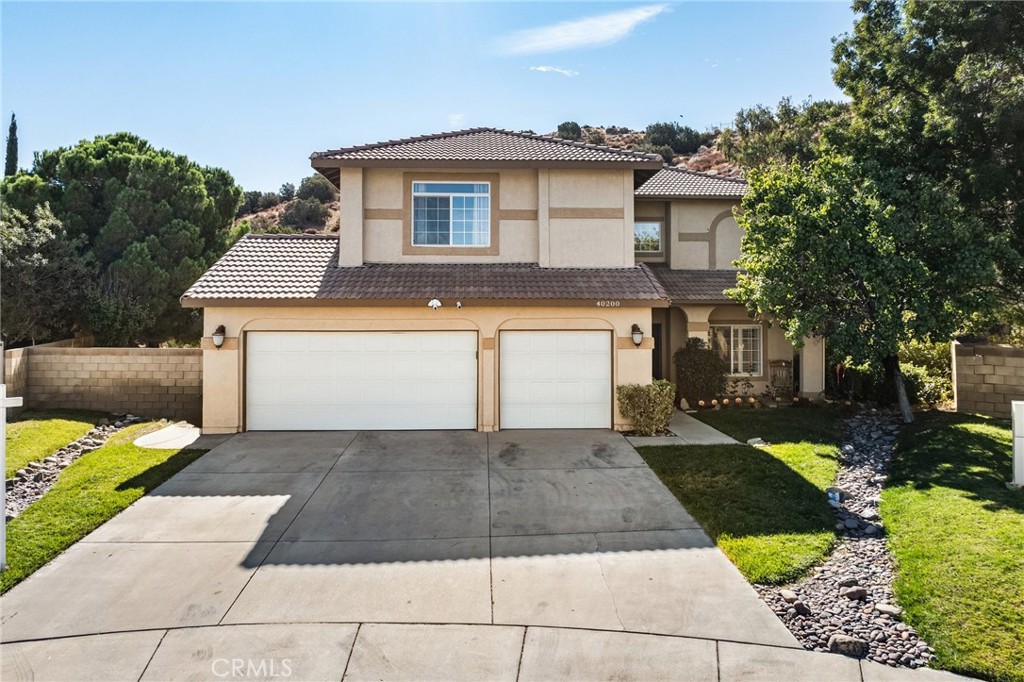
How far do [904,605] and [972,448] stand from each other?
6560 mm

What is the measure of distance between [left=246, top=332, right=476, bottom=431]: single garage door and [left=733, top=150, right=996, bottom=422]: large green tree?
759 cm

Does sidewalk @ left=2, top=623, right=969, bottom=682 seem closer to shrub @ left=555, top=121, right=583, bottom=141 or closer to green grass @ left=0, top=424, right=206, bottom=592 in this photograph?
green grass @ left=0, top=424, right=206, bottom=592

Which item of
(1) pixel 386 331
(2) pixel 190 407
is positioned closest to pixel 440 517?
(1) pixel 386 331

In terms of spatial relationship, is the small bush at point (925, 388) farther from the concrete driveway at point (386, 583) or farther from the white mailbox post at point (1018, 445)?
the concrete driveway at point (386, 583)

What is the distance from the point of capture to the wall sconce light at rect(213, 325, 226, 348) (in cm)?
1180

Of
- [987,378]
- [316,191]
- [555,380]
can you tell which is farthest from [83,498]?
[316,191]

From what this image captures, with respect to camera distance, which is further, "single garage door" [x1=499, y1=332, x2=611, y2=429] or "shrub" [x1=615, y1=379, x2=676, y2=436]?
"single garage door" [x1=499, y1=332, x2=611, y2=429]

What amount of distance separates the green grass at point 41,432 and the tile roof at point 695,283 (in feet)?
47.5

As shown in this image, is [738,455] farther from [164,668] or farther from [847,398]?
[164,668]

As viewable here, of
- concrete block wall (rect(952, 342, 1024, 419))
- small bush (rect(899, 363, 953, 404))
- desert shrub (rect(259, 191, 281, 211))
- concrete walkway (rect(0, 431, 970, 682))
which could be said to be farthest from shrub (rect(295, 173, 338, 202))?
concrete block wall (rect(952, 342, 1024, 419))

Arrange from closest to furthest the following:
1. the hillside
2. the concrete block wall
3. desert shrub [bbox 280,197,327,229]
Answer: the concrete block wall
desert shrub [bbox 280,197,327,229]
the hillside

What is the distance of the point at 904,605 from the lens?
528cm

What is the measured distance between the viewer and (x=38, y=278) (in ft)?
54.9

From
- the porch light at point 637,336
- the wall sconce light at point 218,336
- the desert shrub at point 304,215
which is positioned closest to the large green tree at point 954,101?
the porch light at point 637,336
